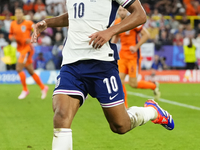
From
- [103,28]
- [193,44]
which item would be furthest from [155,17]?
[103,28]

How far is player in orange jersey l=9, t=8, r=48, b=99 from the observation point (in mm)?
10000

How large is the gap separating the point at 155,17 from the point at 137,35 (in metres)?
11.5

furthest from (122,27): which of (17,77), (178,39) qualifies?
(178,39)

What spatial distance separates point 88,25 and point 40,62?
1131cm

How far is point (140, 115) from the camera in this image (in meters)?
4.09

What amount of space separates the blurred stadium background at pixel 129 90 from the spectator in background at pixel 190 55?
0.17 meters

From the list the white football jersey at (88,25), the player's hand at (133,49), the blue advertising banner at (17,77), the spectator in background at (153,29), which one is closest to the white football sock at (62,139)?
the white football jersey at (88,25)

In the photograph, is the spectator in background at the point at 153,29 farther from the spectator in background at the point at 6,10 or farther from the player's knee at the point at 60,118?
the player's knee at the point at 60,118

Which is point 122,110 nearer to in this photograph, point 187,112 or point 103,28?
point 103,28

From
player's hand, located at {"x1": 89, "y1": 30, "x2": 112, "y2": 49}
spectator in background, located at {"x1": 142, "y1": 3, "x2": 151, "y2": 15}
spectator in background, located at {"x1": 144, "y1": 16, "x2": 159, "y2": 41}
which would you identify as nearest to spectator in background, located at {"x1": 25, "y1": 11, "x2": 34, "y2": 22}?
spectator in background, located at {"x1": 144, "y1": 16, "x2": 159, "y2": 41}

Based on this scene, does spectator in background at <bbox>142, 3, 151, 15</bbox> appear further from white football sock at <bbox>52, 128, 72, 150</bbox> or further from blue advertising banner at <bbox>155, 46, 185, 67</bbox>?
white football sock at <bbox>52, 128, 72, 150</bbox>

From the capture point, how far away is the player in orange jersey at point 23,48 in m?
10.0

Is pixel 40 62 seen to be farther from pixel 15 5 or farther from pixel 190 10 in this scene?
pixel 190 10

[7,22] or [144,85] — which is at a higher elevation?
[7,22]
